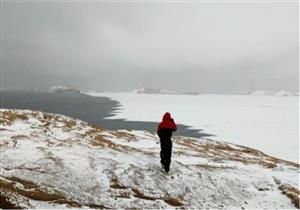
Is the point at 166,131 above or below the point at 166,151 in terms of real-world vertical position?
above

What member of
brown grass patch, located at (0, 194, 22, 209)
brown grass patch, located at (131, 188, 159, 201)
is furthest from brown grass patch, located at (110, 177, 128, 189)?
brown grass patch, located at (0, 194, 22, 209)

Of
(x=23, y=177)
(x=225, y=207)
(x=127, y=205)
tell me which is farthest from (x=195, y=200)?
(x=23, y=177)

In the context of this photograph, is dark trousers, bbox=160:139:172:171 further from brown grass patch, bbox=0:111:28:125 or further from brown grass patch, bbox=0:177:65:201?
brown grass patch, bbox=0:111:28:125

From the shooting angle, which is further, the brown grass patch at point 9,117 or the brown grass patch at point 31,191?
the brown grass patch at point 9,117

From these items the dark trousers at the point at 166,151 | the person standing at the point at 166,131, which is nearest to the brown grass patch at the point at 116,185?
the dark trousers at the point at 166,151

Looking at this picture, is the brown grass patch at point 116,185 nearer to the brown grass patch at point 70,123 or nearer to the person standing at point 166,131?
the person standing at point 166,131

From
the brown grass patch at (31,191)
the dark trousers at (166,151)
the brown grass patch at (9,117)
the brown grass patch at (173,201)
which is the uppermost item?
the dark trousers at (166,151)

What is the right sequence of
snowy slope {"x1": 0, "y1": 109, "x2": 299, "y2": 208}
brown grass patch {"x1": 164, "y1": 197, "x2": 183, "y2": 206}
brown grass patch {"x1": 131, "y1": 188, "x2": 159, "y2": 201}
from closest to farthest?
snowy slope {"x1": 0, "y1": 109, "x2": 299, "y2": 208} < brown grass patch {"x1": 164, "y1": 197, "x2": 183, "y2": 206} < brown grass patch {"x1": 131, "y1": 188, "x2": 159, "y2": 201}

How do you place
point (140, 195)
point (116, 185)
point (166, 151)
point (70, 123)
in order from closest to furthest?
point (140, 195), point (116, 185), point (166, 151), point (70, 123)

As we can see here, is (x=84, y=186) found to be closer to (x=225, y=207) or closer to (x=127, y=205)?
(x=127, y=205)

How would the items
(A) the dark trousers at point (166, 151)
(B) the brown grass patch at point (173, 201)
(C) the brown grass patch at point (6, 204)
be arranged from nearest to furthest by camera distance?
1. (C) the brown grass patch at point (6, 204)
2. (B) the brown grass patch at point (173, 201)
3. (A) the dark trousers at point (166, 151)

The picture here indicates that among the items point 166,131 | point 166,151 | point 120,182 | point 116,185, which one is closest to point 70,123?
point 120,182

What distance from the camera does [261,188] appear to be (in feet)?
80.4

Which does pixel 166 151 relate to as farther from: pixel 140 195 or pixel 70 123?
pixel 70 123
